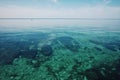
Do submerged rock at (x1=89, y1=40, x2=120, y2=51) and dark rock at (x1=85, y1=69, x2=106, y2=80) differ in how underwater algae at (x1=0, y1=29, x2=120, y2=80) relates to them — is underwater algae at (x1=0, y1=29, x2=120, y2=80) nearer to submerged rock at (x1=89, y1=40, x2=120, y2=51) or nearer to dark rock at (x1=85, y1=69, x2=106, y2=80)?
dark rock at (x1=85, y1=69, x2=106, y2=80)

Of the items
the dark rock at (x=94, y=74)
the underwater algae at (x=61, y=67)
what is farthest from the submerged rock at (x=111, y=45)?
→ the dark rock at (x=94, y=74)

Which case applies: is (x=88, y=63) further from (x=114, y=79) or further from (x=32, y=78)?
(x=32, y=78)

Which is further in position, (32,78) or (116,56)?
(116,56)

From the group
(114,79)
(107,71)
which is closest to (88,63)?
(107,71)

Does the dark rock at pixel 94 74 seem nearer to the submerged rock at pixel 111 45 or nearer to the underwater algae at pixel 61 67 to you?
the underwater algae at pixel 61 67

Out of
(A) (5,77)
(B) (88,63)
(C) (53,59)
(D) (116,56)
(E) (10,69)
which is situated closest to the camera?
(A) (5,77)

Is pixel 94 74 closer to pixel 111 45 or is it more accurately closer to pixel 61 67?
pixel 61 67

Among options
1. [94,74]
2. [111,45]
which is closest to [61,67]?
[94,74]

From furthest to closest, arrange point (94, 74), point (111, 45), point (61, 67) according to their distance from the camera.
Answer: point (111, 45)
point (61, 67)
point (94, 74)

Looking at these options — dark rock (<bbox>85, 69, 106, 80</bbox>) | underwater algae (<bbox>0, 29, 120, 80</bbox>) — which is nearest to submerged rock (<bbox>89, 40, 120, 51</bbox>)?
underwater algae (<bbox>0, 29, 120, 80</bbox>)

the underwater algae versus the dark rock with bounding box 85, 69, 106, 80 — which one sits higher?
the underwater algae

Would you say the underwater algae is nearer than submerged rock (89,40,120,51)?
Yes
